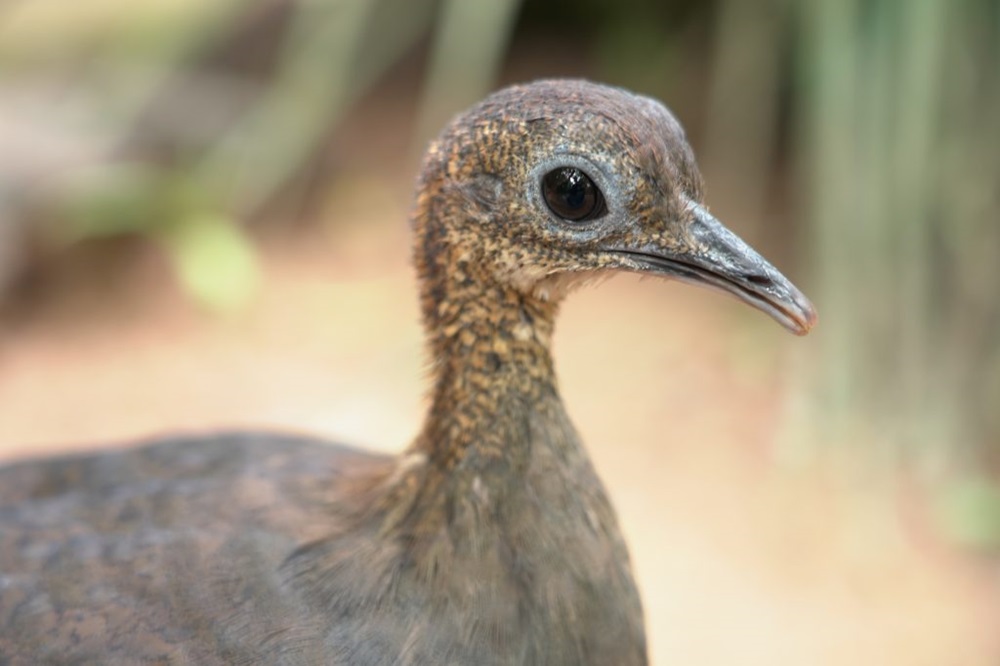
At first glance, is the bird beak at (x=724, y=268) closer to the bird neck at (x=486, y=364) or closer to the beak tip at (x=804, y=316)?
the beak tip at (x=804, y=316)

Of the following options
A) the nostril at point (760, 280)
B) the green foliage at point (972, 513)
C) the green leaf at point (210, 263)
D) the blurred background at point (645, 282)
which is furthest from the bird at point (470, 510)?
the green leaf at point (210, 263)

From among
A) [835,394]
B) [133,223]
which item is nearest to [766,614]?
[835,394]

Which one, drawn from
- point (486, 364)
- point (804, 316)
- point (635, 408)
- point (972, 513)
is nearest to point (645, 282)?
point (635, 408)

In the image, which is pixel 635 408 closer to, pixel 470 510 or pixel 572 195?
pixel 470 510

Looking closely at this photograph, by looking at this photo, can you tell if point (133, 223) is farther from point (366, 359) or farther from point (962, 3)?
point (962, 3)

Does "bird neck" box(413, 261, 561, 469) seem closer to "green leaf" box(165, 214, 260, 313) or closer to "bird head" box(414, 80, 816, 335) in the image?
"bird head" box(414, 80, 816, 335)

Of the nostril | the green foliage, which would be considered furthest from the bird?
the green foliage
